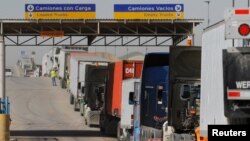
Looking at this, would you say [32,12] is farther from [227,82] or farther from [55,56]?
[55,56]

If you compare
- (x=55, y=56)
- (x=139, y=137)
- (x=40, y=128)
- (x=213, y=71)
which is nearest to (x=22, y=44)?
(x=40, y=128)

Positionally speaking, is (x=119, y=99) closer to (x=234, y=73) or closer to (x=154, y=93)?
(x=154, y=93)

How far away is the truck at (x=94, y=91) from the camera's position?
40.1 metres

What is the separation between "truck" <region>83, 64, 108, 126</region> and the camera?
40.1 metres

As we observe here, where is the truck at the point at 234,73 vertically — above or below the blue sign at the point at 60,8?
below

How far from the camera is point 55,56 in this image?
85.4m

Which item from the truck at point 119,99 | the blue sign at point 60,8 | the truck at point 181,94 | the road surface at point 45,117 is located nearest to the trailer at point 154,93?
the truck at point 181,94

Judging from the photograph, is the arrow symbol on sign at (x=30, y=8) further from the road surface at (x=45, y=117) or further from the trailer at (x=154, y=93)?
the trailer at (x=154, y=93)

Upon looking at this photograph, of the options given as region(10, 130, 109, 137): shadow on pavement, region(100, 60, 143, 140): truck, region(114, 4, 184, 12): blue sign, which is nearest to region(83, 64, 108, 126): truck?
region(10, 130, 109, 137): shadow on pavement

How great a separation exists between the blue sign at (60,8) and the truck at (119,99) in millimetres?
8654

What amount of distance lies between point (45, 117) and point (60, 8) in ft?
25.0

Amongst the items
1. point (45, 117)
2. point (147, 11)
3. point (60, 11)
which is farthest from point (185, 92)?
point (45, 117)

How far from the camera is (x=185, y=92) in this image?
59.5ft

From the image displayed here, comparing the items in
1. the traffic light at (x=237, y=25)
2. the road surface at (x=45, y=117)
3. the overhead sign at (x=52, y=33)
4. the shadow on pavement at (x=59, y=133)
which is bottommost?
the shadow on pavement at (x=59, y=133)
